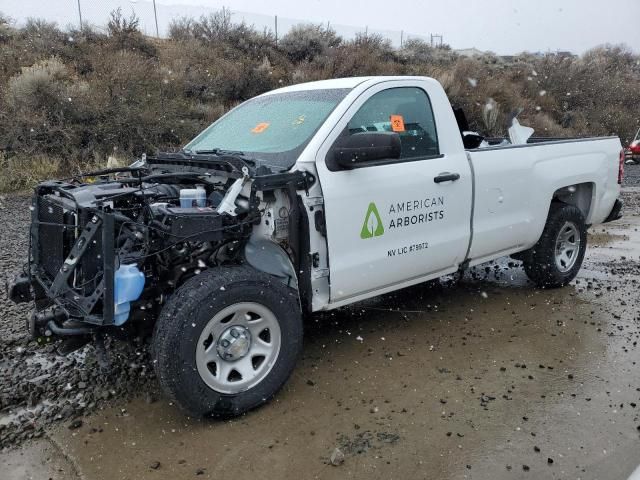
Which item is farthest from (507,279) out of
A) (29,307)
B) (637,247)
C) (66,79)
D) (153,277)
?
(66,79)

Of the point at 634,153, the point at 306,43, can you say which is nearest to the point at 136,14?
the point at 306,43

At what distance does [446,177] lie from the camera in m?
4.27

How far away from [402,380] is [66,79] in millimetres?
12894

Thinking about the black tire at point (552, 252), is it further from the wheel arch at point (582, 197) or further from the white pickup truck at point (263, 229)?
the white pickup truck at point (263, 229)

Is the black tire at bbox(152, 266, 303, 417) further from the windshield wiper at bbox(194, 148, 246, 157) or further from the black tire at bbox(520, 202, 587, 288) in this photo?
the black tire at bbox(520, 202, 587, 288)

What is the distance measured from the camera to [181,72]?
1612 cm

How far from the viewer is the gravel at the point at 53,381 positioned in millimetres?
3303

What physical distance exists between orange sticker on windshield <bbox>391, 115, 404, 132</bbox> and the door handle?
45 centimetres

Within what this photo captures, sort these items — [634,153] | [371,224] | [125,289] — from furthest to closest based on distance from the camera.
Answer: [634,153] → [371,224] → [125,289]

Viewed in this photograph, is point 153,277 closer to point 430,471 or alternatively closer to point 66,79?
point 430,471

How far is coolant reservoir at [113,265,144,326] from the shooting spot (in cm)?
305

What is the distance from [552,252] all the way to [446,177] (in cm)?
184

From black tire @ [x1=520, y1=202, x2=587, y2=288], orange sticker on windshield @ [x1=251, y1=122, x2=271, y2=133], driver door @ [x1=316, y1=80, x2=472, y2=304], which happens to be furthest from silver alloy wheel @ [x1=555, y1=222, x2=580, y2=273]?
orange sticker on windshield @ [x1=251, y1=122, x2=271, y2=133]

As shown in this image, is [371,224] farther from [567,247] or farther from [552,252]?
[567,247]
